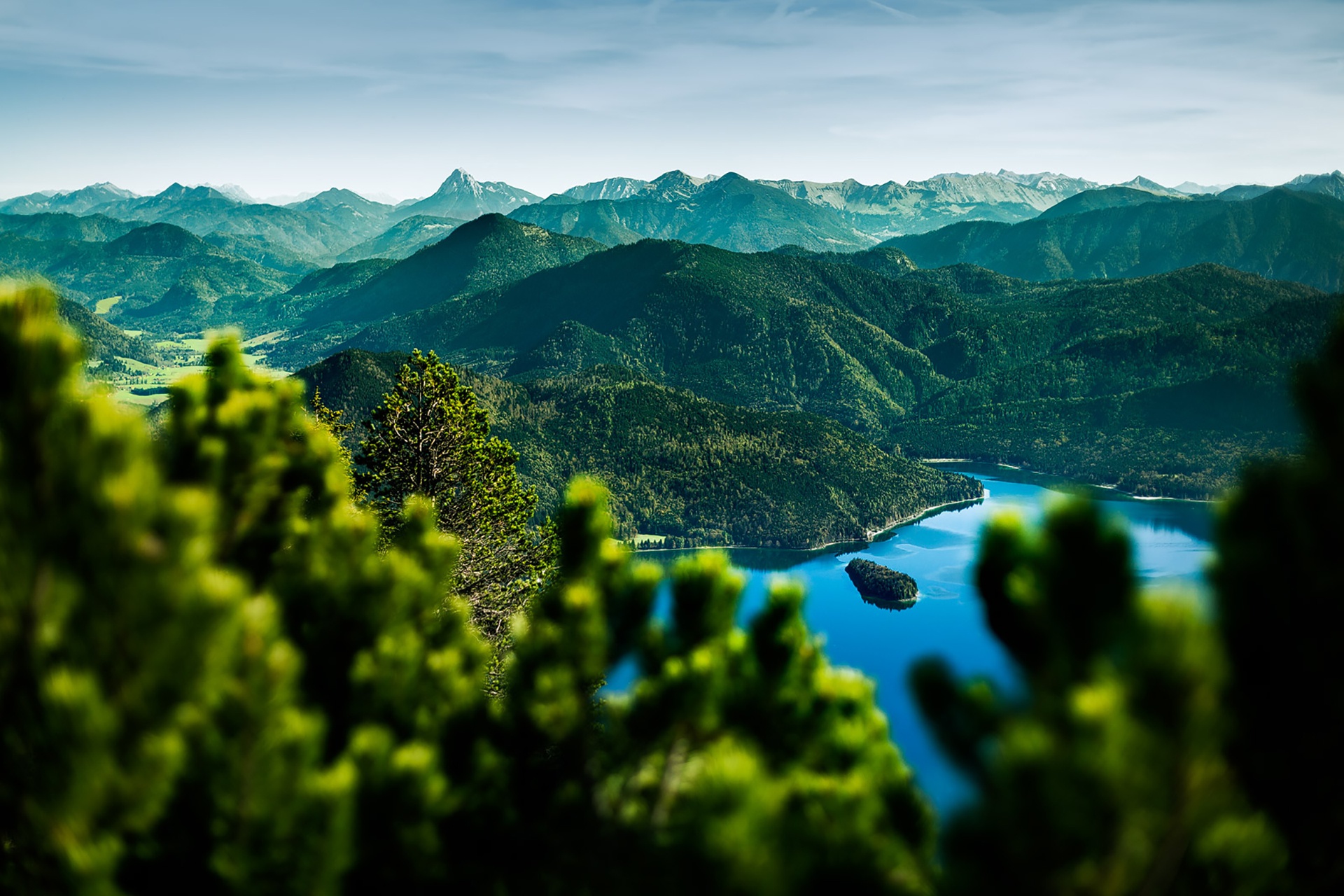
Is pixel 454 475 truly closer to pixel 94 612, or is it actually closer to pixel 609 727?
pixel 609 727

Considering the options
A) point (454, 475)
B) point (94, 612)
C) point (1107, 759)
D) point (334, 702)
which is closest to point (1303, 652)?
point (1107, 759)

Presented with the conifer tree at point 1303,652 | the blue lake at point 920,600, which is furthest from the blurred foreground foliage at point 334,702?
the blue lake at point 920,600

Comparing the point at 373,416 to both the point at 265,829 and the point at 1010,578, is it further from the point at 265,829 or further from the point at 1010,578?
the point at 1010,578

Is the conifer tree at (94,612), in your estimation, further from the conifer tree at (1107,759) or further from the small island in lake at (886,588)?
the small island in lake at (886,588)

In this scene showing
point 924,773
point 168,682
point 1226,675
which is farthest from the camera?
point 924,773

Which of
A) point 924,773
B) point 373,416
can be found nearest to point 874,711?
point 373,416

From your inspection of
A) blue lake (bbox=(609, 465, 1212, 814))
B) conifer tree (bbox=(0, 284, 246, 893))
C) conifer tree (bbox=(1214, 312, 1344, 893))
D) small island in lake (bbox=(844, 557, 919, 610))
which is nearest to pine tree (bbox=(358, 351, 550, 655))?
conifer tree (bbox=(0, 284, 246, 893))
